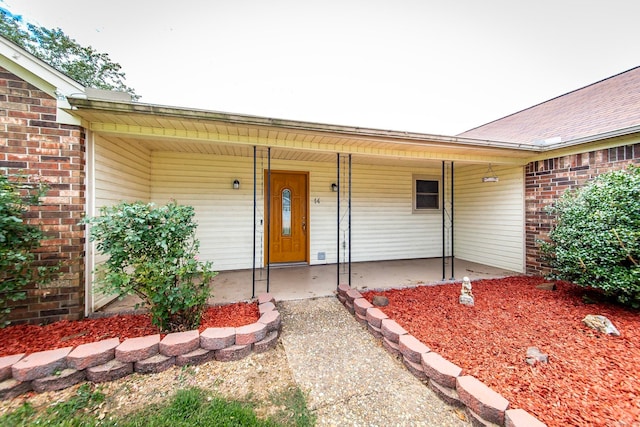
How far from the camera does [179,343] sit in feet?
7.78

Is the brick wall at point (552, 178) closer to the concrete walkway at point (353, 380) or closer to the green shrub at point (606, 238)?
the green shrub at point (606, 238)

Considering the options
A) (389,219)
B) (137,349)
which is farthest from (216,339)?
(389,219)

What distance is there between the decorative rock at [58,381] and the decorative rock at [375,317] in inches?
113

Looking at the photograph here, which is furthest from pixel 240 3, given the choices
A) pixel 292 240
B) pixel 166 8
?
pixel 292 240

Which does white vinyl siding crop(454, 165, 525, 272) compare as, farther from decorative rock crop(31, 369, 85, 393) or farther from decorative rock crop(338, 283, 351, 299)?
decorative rock crop(31, 369, 85, 393)

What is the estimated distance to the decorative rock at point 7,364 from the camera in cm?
201

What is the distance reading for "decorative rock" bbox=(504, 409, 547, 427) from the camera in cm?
153

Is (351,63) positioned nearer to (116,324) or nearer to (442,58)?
(442,58)

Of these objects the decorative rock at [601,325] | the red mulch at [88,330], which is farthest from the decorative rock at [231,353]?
the decorative rock at [601,325]

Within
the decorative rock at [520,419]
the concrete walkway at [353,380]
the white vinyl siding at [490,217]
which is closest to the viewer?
the decorative rock at [520,419]

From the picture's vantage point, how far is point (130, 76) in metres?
11.2

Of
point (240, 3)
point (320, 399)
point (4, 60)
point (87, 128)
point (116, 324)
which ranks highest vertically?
point (240, 3)

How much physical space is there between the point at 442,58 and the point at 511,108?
7901 mm

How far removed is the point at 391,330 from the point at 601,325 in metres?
2.35
